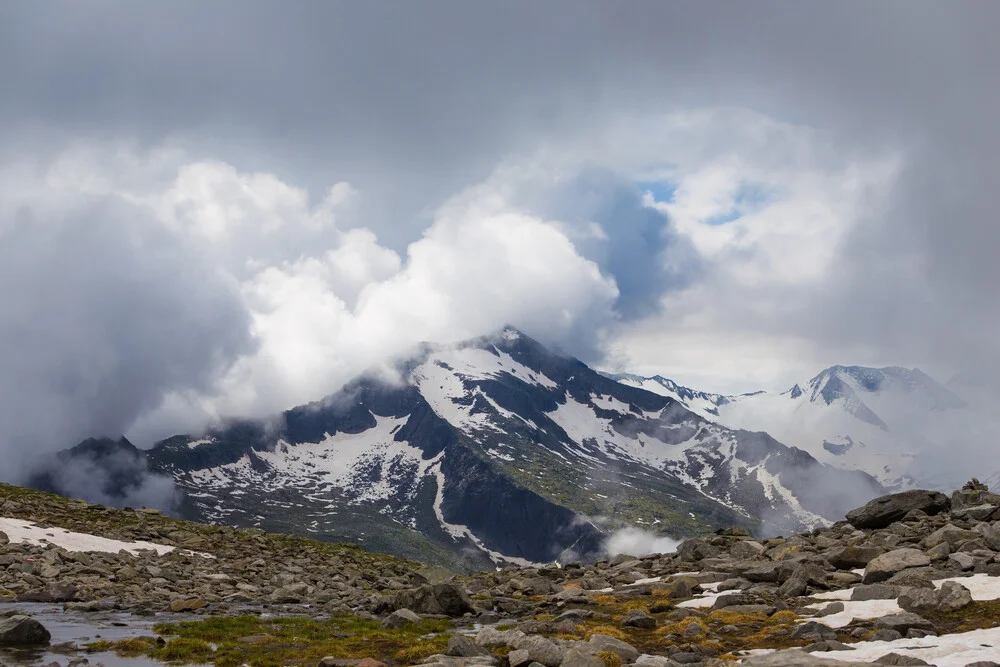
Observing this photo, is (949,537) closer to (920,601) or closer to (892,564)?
(892,564)

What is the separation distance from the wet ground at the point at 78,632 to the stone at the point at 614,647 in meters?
17.5

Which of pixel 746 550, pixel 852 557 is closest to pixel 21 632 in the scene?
pixel 852 557

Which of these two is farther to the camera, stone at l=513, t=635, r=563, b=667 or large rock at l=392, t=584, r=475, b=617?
large rock at l=392, t=584, r=475, b=617

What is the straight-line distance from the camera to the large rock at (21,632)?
31250 millimetres

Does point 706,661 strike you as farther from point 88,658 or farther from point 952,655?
point 88,658

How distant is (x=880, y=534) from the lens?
183 feet

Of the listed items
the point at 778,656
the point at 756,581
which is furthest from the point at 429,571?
the point at 778,656

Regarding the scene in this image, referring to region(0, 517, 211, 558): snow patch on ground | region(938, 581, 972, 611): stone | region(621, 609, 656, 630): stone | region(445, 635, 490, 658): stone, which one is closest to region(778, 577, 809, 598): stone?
region(621, 609, 656, 630): stone

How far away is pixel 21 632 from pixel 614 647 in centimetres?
2498

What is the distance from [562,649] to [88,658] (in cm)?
1899

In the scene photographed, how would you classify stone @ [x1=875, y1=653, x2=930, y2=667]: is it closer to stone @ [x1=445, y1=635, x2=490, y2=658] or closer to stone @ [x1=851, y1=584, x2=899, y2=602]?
stone @ [x1=851, y1=584, x2=899, y2=602]

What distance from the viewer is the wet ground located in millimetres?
29047

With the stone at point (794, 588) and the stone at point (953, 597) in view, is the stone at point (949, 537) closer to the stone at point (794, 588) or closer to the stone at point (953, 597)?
the stone at point (794, 588)

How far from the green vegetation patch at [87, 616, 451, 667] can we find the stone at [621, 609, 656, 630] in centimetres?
941
